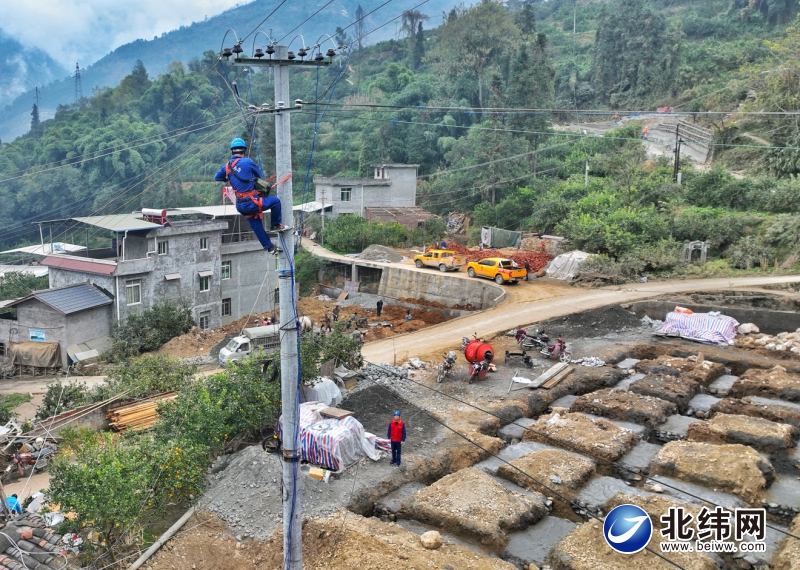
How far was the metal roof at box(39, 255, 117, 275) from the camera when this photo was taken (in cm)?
2927

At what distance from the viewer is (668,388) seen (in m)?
19.4

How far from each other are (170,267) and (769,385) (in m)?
25.3

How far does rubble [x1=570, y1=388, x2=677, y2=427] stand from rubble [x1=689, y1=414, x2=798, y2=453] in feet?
3.37

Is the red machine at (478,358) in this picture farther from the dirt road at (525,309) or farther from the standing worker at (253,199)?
the standing worker at (253,199)

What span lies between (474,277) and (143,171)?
5444 cm

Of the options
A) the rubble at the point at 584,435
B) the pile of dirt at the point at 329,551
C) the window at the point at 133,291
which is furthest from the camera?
the window at the point at 133,291

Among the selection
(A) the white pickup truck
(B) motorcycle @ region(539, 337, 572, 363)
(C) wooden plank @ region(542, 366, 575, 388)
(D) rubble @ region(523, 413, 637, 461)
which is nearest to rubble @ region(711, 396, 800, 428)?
(D) rubble @ region(523, 413, 637, 461)

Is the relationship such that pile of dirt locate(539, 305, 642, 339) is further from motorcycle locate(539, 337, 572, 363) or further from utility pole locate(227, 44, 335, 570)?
utility pole locate(227, 44, 335, 570)

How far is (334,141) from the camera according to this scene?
256ft

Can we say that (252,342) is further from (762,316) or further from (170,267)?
(762,316)

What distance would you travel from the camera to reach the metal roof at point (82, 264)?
29266 millimetres

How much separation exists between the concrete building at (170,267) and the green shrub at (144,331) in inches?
36.5

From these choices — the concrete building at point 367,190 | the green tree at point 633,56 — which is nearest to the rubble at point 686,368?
the concrete building at point 367,190

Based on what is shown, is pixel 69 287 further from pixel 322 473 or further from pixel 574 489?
pixel 574 489
